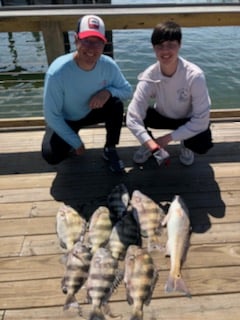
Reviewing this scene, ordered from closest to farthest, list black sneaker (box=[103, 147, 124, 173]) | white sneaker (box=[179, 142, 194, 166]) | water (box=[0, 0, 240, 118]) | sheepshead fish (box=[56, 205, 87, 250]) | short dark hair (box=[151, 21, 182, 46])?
sheepshead fish (box=[56, 205, 87, 250]) < short dark hair (box=[151, 21, 182, 46]) < black sneaker (box=[103, 147, 124, 173]) < white sneaker (box=[179, 142, 194, 166]) < water (box=[0, 0, 240, 118])

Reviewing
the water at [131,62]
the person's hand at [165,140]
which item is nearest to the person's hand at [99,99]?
the person's hand at [165,140]

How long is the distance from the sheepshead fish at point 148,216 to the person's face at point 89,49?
1298 mm

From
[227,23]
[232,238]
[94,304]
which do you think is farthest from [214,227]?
[227,23]

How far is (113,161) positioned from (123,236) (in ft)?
3.76

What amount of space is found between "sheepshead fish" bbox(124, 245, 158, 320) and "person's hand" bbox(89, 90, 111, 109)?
1.53 metres

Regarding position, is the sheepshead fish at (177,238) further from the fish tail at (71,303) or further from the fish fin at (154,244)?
the fish tail at (71,303)

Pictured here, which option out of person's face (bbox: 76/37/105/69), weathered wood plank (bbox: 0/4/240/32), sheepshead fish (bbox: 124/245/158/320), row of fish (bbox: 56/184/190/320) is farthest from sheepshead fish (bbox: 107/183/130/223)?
weathered wood plank (bbox: 0/4/240/32)

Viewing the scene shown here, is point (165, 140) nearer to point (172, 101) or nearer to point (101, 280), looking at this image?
point (172, 101)

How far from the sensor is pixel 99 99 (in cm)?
357

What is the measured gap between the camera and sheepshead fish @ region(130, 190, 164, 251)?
294 cm

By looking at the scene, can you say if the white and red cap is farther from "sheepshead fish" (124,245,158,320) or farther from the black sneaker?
"sheepshead fish" (124,245,158,320)

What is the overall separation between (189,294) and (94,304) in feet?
2.16

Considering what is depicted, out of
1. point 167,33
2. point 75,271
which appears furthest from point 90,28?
point 75,271

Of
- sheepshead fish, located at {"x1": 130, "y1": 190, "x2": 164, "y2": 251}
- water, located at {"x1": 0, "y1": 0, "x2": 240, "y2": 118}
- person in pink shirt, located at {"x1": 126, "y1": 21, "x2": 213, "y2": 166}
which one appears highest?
person in pink shirt, located at {"x1": 126, "y1": 21, "x2": 213, "y2": 166}
